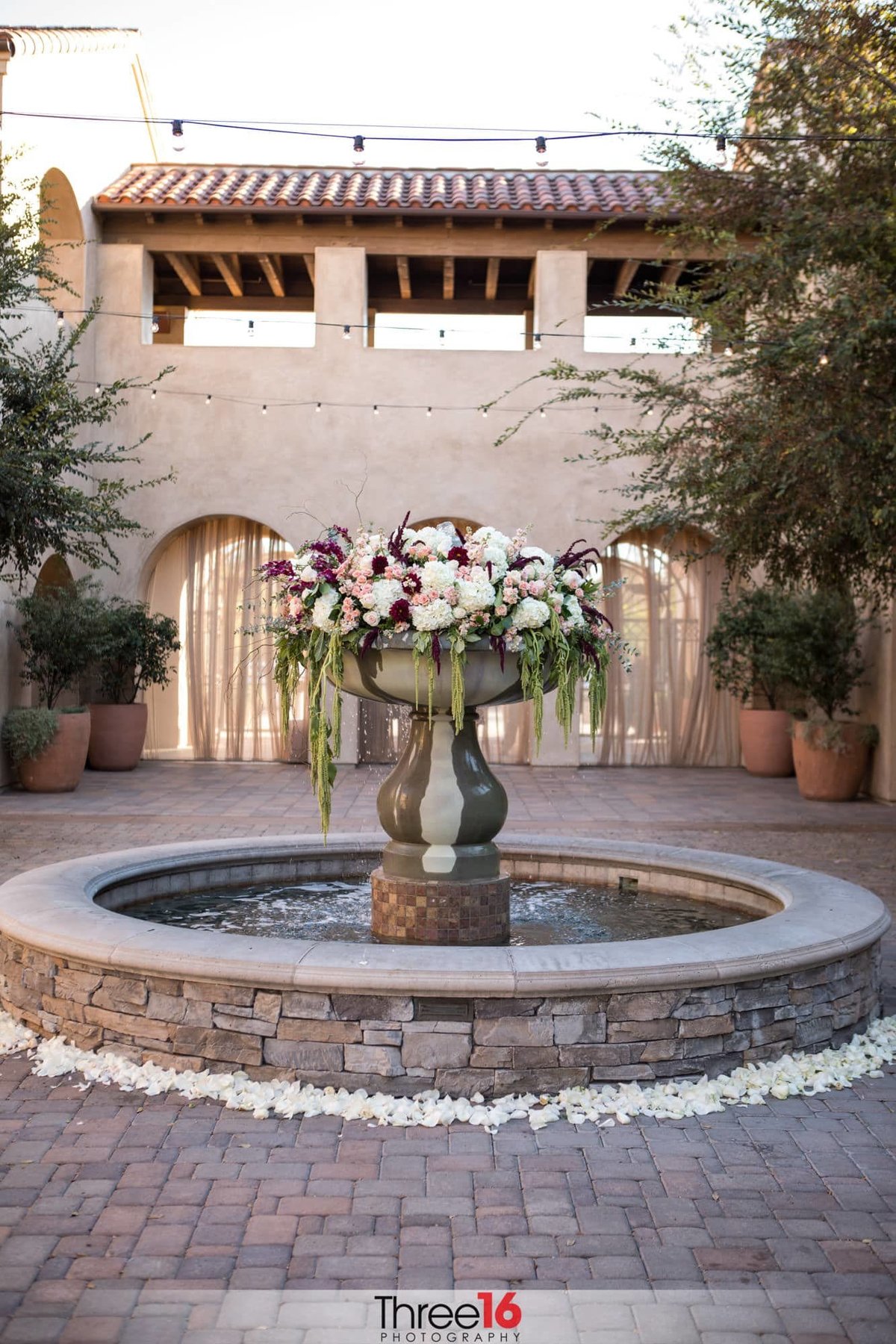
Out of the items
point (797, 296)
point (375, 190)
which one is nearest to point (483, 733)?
point (375, 190)

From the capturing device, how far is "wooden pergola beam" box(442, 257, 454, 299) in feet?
50.4

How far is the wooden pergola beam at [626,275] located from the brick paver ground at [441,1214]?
496 inches

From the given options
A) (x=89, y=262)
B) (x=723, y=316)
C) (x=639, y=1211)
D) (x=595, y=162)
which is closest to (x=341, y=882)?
(x=639, y=1211)

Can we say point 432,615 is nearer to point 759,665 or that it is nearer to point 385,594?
point 385,594

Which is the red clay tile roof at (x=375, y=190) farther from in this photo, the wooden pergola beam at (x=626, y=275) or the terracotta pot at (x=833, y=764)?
the terracotta pot at (x=833, y=764)

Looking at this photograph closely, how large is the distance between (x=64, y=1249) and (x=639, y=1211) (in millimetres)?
1421

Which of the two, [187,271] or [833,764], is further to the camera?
[187,271]

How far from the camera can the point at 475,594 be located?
4797mm

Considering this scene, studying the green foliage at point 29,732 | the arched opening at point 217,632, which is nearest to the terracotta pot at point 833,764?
the arched opening at point 217,632

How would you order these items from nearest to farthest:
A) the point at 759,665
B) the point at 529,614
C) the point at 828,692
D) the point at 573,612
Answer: the point at 529,614, the point at 573,612, the point at 828,692, the point at 759,665

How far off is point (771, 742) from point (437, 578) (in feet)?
34.8

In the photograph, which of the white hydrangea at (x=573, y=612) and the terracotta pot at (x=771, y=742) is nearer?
the white hydrangea at (x=573, y=612)

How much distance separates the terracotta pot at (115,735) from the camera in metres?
14.3

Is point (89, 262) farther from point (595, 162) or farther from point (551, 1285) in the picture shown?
point (551, 1285)
